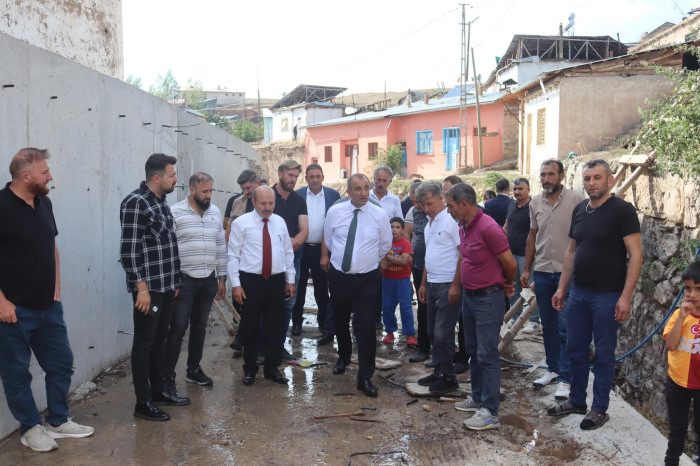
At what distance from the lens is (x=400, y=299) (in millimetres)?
7070

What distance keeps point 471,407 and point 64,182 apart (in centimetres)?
399

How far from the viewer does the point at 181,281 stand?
487 centimetres

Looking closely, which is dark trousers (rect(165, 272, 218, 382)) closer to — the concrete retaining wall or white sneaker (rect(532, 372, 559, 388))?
the concrete retaining wall

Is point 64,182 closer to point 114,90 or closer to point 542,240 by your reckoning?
point 114,90

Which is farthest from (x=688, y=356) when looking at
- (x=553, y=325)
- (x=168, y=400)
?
(x=168, y=400)

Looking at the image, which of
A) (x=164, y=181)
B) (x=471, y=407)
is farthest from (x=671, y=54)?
(x=164, y=181)

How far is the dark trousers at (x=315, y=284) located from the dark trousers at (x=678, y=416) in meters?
4.05

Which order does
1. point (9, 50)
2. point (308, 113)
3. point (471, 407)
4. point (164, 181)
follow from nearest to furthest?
point (9, 50) < point (164, 181) < point (471, 407) < point (308, 113)

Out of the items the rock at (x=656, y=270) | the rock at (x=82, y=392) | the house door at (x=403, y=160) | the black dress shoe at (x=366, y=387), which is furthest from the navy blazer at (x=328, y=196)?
the house door at (x=403, y=160)

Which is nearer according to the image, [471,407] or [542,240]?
[471,407]

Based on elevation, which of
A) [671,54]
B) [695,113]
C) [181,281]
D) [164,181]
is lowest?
[181,281]

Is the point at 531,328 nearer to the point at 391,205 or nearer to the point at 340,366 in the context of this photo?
the point at 391,205

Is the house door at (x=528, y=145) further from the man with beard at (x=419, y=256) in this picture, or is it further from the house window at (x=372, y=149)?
Answer: the man with beard at (x=419, y=256)

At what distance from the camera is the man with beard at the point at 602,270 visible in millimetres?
4316
